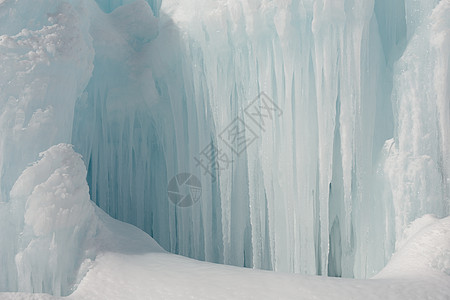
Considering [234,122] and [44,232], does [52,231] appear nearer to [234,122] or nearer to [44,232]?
[44,232]

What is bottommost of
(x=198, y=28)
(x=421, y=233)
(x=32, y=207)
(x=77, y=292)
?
(x=77, y=292)

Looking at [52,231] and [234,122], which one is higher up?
[234,122]

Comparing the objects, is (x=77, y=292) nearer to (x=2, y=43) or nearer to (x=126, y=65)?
(x=2, y=43)

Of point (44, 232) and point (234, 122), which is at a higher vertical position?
point (234, 122)

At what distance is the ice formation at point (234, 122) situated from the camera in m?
3.97

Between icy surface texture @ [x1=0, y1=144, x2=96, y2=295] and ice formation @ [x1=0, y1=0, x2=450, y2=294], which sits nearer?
icy surface texture @ [x1=0, y1=144, x2=96, y2=295]

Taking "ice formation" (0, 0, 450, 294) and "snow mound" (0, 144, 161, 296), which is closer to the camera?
"snow mound" (0, 144, 161, 296)

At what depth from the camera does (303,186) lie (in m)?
4.61

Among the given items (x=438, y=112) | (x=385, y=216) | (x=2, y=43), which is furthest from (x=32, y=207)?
(x=438, y=112)

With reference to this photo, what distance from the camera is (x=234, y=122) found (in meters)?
5.12

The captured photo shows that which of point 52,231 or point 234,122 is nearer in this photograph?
point 52,231

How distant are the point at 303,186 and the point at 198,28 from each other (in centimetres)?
192

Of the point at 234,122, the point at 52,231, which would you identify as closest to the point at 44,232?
the point at 52,231

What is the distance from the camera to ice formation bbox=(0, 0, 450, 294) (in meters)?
3.97
